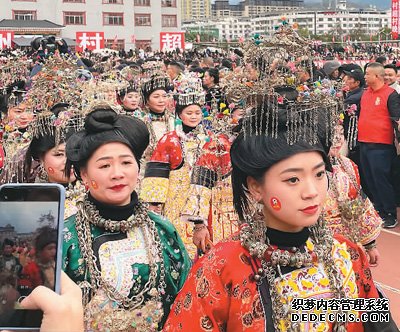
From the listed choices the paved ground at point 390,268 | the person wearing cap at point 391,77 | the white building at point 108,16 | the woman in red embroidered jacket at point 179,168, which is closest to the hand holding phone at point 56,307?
the woman in red embroidered jacket at point 179,168

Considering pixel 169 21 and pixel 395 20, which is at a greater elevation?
pixel 169 21

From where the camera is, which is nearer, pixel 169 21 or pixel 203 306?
pixel 203 306

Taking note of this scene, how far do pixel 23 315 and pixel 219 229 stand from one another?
267 centimetres

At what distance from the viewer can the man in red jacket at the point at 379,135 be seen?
634 centimetres

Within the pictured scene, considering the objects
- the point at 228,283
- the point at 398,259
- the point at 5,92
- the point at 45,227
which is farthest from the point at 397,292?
the point at 5,92

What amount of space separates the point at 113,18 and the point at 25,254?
128 ft

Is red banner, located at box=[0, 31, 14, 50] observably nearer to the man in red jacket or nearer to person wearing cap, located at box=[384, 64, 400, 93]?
person wearing cap, located at box=[384, 64, 400, 93]

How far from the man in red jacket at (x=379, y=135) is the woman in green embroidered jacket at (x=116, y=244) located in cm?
424

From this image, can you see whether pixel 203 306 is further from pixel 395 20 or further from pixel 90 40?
pixel 395 20

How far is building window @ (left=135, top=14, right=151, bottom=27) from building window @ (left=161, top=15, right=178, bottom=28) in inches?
41.4

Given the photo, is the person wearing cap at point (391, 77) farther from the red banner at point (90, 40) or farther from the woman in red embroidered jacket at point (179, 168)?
the red banner at point (90, 40)

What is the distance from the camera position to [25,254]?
4.57 ft

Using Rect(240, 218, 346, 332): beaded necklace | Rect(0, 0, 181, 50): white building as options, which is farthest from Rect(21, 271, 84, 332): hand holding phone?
Rect(0, 0, 181, 50): white building

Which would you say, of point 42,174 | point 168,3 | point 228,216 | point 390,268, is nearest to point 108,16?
point 168,3
